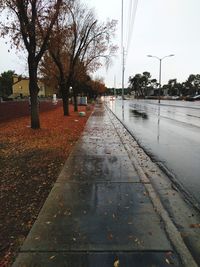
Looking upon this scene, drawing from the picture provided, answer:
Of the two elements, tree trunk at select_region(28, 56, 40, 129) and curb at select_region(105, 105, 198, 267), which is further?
tree trunk at select_region(28, 56, 40, 129)

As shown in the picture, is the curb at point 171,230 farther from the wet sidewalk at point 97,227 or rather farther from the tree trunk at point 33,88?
the tree trunk at point 33,88

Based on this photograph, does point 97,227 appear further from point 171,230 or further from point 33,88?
point 33,88

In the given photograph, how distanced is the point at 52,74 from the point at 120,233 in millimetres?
25528

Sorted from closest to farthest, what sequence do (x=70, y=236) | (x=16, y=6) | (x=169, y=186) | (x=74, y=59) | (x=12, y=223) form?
(x=70, y=236) → (x=12, y=223) → (x=169, y=186) → (x=16, y=6) → (x=74, y=59)

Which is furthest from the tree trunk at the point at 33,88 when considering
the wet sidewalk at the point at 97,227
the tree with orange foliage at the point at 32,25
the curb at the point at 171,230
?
the curb at the point at 171,230

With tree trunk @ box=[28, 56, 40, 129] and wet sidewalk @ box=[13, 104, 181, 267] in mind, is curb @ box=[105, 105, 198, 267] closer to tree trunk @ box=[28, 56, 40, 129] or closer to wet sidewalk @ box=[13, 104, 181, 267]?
wet sidewalk @ box=[13, 104, 181, 267]

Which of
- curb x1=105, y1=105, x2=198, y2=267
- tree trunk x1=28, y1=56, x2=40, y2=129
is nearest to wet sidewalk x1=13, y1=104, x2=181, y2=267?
curb x1=105, y1=105, x2=198, y2=267

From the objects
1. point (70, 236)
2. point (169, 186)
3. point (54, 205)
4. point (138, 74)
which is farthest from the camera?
point (138, 74)

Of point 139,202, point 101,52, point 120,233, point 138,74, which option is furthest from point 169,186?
point 138,74

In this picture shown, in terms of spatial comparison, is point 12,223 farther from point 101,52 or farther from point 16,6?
point 101,52

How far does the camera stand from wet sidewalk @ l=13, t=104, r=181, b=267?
3174mm

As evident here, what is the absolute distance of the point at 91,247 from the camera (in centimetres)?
338

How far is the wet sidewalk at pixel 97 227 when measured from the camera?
3.17 metres

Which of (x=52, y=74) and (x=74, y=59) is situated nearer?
(x=74, y=59)
